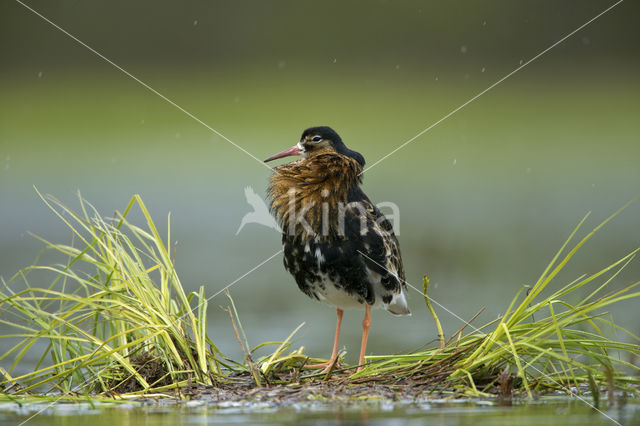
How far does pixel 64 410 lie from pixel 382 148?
13.7m

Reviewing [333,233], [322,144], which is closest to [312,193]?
[333,233]

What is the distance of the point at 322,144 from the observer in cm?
662

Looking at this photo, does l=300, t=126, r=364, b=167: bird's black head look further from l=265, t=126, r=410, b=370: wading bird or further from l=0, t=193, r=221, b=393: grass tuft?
l=0, t=193, r=221, b=393: grass tuft

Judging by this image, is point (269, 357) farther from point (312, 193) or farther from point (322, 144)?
point (322, 144)

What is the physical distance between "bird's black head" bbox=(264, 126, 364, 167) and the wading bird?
0.33 feet

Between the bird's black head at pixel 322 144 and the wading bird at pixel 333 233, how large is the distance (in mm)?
100

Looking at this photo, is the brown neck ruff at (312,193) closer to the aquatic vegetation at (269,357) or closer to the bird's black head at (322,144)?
the bird's black head at (322,144)

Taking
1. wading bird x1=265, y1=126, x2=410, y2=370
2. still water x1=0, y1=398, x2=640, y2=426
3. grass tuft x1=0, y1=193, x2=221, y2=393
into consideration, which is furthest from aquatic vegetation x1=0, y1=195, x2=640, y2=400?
wading bird x1=265, y1=126, x2=410, y2=370

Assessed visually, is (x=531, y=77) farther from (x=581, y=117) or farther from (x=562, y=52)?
(x=581, y=117)

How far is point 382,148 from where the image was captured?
17828 mm

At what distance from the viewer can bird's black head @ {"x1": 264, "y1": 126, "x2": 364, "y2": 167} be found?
21.4 ft

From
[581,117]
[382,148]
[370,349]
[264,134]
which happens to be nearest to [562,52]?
[581,117]

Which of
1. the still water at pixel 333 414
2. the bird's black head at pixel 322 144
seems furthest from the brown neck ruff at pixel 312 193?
the still water at pixel 333 414

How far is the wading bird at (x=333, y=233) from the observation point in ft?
19.7
